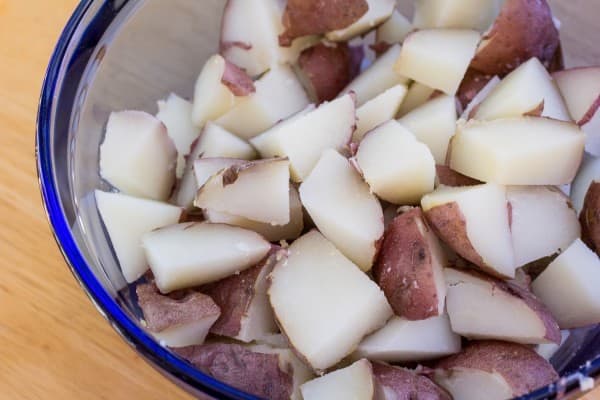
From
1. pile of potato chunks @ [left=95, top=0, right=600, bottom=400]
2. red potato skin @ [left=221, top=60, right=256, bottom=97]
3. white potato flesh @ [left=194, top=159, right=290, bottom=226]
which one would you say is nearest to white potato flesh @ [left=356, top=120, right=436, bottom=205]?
pile of potato chunks @ [left=95, top=0, right=600, bottom=400]

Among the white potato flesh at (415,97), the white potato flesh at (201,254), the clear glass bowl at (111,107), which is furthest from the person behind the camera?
the white potato flesh at (415,97)

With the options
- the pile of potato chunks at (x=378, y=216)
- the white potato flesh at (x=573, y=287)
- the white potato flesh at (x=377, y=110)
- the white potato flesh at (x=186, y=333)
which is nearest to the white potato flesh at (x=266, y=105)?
the pile of potato chunks at (x=378, y=216)

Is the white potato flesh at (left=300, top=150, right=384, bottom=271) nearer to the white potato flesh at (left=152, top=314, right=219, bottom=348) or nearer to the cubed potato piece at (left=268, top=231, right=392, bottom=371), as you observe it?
the cubed potato piece at (left=268, top=231, right=392, bottom=371)

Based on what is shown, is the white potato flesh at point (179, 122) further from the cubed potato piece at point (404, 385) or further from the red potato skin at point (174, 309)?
the cubed potato piece at point (404, 385)

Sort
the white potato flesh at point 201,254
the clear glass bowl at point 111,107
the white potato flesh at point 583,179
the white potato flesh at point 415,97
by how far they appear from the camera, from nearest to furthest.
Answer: the clear glass bowl at point 111,107 < the white potato flesh at point 201,254 < the white potato flesh at point 583,179 < the white potato flesh at point 415,97

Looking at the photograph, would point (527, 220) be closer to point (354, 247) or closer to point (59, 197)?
point (354, 247)

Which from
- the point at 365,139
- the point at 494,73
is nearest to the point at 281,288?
the point at 365,139
